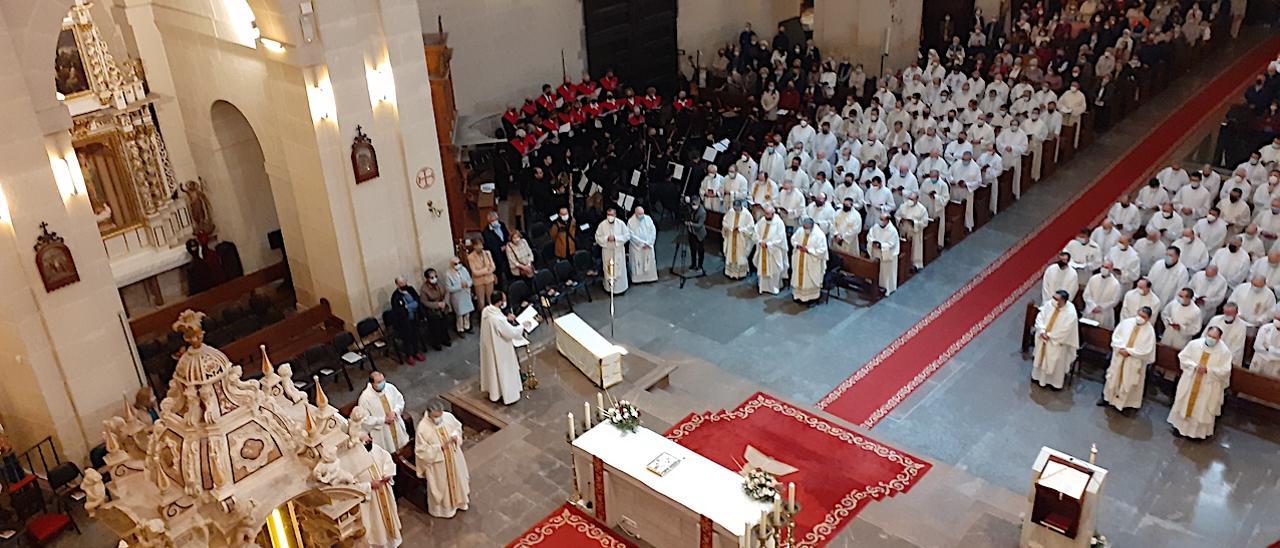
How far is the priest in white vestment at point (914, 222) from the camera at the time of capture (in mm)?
16016

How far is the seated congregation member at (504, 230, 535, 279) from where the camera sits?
1542cm

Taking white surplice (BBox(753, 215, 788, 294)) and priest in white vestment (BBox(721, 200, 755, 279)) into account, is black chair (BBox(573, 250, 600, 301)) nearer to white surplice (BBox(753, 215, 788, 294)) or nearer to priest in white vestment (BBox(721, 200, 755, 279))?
priest in white vestment (BBox(721, 200, 755, 279))

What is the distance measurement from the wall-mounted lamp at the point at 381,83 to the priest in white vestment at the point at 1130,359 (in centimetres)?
979

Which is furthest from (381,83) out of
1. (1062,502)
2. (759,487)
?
(1062,502)

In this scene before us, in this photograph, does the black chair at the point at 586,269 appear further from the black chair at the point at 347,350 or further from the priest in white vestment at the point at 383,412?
the priest in white vestment at the point at 383,412

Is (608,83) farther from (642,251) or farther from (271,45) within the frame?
(271,45)

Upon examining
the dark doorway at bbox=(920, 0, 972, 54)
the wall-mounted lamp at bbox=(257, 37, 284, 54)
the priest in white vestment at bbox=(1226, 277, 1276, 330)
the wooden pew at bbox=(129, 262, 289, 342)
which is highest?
the wall-mounted lamp at bbox=(257, 37, 284, 54)

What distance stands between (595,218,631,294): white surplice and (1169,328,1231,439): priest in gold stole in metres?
7.74

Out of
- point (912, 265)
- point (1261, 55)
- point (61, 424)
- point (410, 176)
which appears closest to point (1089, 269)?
point (912, 265)

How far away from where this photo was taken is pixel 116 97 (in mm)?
14227

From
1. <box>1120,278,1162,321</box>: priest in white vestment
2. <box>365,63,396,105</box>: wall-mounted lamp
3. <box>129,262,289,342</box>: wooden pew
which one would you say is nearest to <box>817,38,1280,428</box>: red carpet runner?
<box>1120,278,1162,321</box>: priest in white vestment

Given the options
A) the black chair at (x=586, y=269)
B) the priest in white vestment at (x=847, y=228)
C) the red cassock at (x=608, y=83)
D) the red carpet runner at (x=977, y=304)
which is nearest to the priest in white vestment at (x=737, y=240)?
the priest in white vestment at (x=847, y=228)

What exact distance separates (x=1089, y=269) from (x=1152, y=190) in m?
2.90

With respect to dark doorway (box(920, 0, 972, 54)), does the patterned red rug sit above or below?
below
